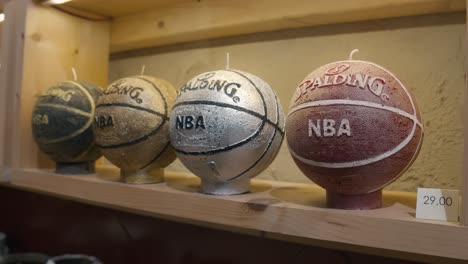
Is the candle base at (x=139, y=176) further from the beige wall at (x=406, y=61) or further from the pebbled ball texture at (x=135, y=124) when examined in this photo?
the beige wall at (x=406, y=61)

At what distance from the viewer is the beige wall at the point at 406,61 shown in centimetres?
79

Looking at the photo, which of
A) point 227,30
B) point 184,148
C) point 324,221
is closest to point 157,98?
point 184,148

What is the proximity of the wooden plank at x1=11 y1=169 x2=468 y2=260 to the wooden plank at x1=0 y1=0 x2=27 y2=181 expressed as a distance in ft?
0.75

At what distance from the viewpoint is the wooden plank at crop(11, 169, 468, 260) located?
0.51 metres

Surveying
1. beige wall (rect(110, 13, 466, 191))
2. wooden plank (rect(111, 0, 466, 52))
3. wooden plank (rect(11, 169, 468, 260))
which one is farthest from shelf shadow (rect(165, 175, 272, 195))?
wooden plank (rect(111, 0, 466, 52))

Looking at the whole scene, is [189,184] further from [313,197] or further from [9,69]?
[9,69]

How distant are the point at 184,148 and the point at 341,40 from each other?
440 millimetres

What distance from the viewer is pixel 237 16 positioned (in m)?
0.97

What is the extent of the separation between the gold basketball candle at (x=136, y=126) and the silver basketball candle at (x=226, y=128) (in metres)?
0.09

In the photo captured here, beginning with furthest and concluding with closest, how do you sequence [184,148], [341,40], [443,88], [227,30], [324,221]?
1. [227,30]
2. [341,40]
3. [443,88]
4. [184,148]
5. [324,221]

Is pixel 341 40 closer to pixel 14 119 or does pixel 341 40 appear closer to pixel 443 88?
pixel 443 88

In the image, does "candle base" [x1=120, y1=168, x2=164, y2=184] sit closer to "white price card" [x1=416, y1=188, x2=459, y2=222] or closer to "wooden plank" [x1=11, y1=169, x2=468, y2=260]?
"wooden plank" [x1=11, y1=169, x2=468, y2=260]

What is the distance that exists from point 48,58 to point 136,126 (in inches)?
18.9

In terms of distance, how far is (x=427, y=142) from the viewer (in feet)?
2.65
